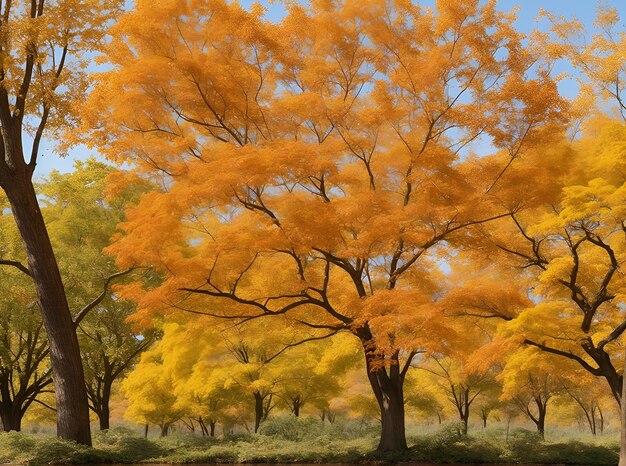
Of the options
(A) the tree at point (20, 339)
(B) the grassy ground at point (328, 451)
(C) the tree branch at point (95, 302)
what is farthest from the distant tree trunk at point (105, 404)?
(C) the tree branch at point (95, 302)

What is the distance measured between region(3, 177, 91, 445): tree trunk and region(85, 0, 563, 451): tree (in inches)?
59.8

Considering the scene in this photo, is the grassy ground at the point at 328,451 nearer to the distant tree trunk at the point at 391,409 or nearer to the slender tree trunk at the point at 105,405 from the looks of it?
the distant tree trunk at the point at 391,409

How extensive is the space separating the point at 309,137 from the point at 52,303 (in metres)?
7.38

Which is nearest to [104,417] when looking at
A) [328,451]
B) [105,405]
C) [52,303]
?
[105,405]

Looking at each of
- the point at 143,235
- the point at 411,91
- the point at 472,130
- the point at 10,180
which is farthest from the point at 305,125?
the point at 10,180

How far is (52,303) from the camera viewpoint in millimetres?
13734

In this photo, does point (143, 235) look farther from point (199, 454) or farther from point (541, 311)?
point (541, 311)

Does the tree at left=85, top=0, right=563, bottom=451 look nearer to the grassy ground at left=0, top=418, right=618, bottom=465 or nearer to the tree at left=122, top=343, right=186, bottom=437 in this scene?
the grassy ground at left=0, top=418, right=618, bottom=465

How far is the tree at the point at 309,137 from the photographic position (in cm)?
1434

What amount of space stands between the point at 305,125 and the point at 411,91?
2876mm

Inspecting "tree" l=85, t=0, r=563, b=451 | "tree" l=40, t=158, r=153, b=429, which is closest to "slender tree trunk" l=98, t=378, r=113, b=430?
"tree" l=40, t=158, r=153, b=429

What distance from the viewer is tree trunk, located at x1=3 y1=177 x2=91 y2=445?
13.6 metres

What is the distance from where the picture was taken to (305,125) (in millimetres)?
16922

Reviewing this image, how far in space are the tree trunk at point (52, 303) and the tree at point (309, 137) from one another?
152 cm
